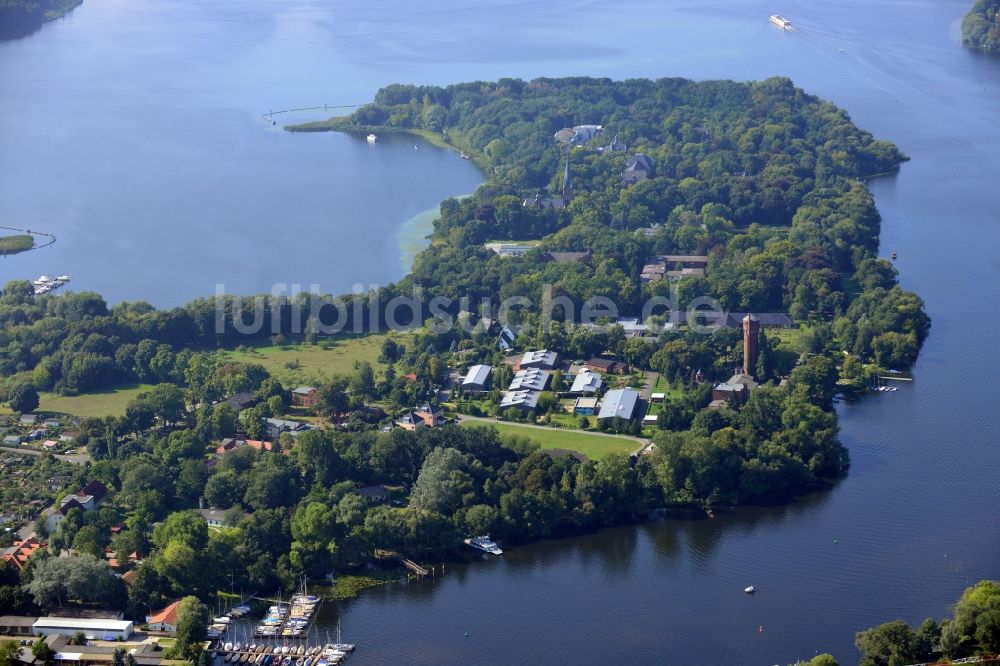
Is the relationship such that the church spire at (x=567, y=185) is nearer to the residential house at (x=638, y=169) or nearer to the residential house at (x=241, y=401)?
the residential house at (x=638, y=169)

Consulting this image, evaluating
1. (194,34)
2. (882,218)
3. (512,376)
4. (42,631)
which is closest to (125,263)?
(512,376)

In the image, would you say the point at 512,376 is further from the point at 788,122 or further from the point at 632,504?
the point at 788,122

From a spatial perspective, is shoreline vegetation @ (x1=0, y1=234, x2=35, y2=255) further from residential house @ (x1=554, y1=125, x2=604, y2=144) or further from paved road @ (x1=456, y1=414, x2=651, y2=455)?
residential house @ (x1=554, y1=125, x2=604, y2=144)

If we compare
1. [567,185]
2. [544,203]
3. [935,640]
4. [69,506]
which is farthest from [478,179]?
[935,640]

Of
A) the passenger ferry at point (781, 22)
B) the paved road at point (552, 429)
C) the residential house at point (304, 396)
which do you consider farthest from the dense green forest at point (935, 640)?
the passenger ferry at point (781, 22)

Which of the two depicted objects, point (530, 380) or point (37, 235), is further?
point (37, 235)

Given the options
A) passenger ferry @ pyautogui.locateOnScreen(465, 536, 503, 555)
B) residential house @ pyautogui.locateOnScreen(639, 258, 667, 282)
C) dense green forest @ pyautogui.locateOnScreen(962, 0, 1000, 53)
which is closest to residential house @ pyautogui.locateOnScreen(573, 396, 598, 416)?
passenger ferry @ pyautogui.locateOnScreen(465, 536, 503, 555)

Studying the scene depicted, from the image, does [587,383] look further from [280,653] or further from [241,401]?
[280,653]
